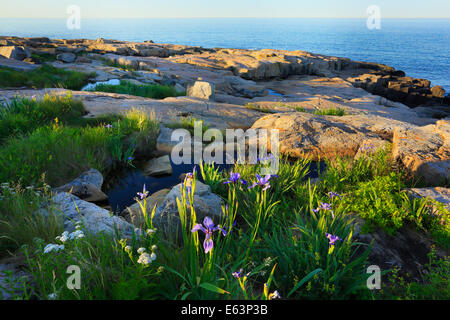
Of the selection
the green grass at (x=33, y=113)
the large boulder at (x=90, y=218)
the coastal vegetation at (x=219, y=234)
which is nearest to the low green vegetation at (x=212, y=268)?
the coastal vegetation at (x=219, y=234)

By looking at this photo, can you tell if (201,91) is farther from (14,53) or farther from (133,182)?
(14,53)

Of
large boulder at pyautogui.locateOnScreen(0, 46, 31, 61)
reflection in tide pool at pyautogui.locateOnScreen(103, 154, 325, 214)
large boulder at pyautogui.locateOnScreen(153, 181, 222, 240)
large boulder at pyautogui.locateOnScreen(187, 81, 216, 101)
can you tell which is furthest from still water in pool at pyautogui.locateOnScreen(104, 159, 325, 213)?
large boulder at pyautogui.locateOnScreen(0, 46, 31, 61)

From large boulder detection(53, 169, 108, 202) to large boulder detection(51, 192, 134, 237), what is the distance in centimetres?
65

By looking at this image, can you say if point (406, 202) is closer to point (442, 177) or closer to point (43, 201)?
point (442, 177)

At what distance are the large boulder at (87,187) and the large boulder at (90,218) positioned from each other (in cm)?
65

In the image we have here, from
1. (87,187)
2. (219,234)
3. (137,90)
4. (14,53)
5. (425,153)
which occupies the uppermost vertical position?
(14,53)

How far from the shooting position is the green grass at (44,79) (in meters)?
12.5

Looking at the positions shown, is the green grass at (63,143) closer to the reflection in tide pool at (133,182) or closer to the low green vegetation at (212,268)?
the reflection in tide pool at (133,182)

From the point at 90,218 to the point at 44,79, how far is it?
43.3 ft

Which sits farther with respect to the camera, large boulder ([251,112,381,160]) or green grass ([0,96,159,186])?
large boulder ([251,112,381,160])

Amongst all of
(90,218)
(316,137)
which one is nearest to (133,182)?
(90,218)

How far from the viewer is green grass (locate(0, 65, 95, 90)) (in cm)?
1251

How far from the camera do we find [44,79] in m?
13.6

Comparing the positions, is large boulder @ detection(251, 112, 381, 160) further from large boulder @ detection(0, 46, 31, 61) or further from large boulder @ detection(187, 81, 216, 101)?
large boulder @ detection(0, 46, 31, 61)
